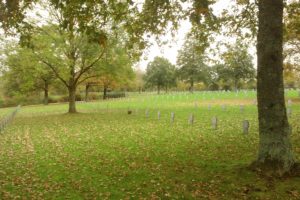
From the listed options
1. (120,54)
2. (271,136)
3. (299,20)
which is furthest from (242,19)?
(120,54)

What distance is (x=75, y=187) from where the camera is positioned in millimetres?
9094

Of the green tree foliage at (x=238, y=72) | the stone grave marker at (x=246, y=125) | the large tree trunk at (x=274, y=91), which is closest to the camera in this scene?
the large tree trunk at (x=274, y=91)

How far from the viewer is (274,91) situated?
8789 millimetres

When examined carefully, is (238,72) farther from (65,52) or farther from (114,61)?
(65,52)

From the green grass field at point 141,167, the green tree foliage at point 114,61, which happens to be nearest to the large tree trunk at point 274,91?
the green grass field at point 141,167

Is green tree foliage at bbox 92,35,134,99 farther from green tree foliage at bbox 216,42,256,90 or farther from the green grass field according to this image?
green tree foliage at bbox 216,42,256,90

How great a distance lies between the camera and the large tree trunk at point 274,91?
28.7ft

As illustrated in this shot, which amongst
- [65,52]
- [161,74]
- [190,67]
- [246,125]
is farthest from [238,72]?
[246,125]

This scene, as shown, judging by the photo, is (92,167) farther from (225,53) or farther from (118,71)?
(118,71)

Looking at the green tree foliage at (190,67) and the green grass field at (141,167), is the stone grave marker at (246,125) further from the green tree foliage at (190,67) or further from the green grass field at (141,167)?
the green tree foliage at (190,67)

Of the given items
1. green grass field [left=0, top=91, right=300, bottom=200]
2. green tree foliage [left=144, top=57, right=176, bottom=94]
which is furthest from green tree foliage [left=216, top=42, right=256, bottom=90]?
green grass field [left=0, top=91, right=300, bottom=200]

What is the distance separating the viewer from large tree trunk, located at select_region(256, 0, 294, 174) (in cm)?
876

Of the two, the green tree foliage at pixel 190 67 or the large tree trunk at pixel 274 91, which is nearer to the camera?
the large tree trunk at pixel 274 91

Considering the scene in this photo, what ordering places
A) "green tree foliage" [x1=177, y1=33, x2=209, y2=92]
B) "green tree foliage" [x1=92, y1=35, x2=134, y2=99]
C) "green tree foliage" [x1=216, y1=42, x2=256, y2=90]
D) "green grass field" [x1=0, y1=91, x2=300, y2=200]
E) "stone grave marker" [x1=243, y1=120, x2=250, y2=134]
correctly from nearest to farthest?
1. "green grass field" [x1=0, y1=91, x2=300, y2=200]
2. "stone grave marker" [x1=243, y1=120, x2=250, y2=134]
3. "green tree foliage" [x1=92, y1=35, x2=134, y2=99]
4. "green tree foliage" [x1=216, y1=42, x2=256, y2=90]
5. "green tree foliage" [x1=177, y1=33, x2=209, y2=92]
